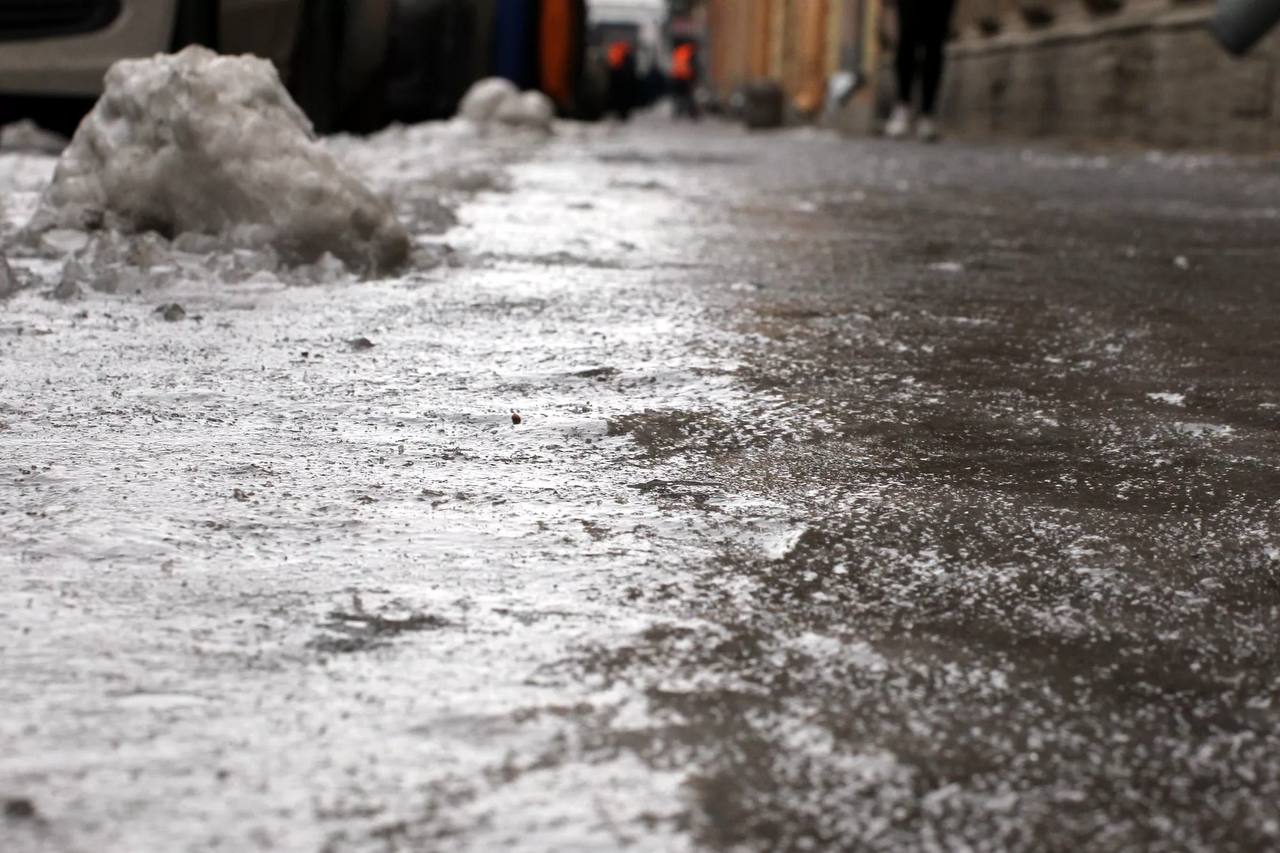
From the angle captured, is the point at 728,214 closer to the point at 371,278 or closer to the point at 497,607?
the point at 371,278

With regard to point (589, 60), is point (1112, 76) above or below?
below

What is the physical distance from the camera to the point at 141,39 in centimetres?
479

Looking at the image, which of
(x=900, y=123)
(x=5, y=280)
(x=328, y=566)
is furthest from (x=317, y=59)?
(x=900, y=123)

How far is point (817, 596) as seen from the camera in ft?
3.74

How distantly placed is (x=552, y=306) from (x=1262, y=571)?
1.37 meters

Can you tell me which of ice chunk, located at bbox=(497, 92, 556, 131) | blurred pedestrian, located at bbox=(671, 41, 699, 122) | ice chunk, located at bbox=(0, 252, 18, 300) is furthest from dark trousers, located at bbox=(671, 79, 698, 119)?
ice chunk, located at bbox=(0, 252, 18, 300)

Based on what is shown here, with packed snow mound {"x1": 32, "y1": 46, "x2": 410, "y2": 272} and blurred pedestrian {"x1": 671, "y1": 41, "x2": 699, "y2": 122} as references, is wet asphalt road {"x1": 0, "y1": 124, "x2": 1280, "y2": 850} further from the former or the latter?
blurred pedestrian {"x1": 671, "y1": 41, "x2": 699, "y2": 122}

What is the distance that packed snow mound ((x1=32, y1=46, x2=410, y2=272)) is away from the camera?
271 cm

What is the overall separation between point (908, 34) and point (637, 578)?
9.86 meters

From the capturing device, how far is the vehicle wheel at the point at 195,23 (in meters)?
4.80

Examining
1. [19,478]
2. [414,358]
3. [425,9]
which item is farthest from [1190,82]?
[19,478]

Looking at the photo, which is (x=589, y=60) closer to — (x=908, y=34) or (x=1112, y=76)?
(x=908, y=34)

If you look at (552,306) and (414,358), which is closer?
(414,358)

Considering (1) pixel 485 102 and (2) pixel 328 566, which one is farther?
(1) pixel 485 102
